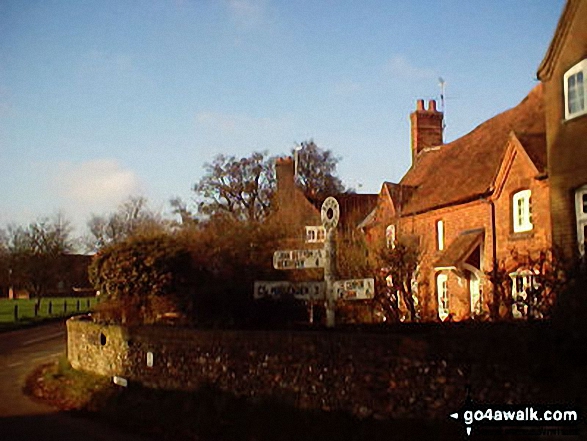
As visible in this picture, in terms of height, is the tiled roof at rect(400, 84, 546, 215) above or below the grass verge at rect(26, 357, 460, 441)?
above

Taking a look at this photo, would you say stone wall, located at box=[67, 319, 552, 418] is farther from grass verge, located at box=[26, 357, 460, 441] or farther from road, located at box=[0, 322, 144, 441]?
road, located at box=[0, 322, 144, 441]

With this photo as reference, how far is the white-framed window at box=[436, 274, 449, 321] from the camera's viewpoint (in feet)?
84.2

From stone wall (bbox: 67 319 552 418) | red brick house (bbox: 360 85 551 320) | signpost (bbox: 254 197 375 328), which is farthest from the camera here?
red brick house (bbox: 360 85 551 320)

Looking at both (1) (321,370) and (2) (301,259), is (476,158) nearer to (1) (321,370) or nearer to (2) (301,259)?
(2) (301,259)

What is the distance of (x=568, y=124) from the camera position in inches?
678

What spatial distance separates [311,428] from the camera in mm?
10203

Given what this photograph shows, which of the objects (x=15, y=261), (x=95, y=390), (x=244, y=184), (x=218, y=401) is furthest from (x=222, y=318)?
(x=244, y=184)

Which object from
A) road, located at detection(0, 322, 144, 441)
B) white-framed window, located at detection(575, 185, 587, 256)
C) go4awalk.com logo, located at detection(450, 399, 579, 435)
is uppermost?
white-framed window, located at detection(575, 185, 587, 256)

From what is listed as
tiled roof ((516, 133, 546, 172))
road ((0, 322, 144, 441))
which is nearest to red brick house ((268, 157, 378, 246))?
road ((0, 322, 144, 441))

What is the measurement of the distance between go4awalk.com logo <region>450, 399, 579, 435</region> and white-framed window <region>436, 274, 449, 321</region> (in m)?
16.8

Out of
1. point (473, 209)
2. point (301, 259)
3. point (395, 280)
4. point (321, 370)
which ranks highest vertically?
point (473, 209)

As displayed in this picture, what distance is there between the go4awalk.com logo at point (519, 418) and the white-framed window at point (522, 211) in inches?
522

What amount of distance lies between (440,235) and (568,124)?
10.1 meters

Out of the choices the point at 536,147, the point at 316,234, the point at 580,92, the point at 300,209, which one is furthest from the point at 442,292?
the point at 316,234
